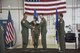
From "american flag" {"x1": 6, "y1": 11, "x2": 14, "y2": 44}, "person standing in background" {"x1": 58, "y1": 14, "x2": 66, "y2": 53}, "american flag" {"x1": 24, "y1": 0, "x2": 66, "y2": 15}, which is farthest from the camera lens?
"american flag" {"x1": 24, "y1": 0, "x2": 66, "y2": 15}

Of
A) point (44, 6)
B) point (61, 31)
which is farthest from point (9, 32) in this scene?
point (61, 31)

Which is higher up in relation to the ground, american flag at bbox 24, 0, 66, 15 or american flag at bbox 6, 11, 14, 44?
american flag at bbox 24, 0, 66, 15

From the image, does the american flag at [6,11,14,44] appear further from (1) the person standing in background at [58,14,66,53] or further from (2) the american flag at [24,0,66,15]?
(1) the person standing in background at [58,14,66,53]

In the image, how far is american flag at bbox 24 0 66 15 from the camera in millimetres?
9594

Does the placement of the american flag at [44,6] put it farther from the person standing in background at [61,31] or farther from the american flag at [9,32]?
the person standing in background at [61,31]

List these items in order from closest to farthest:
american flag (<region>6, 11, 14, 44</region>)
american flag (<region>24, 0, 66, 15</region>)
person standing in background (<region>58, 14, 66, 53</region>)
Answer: person standing in background (<region>58, 14, 66, 53</region>) < american flag (<region>6, 11, 14, 44</region>) < american flag (<region>24, 0, 66, 15</region>)

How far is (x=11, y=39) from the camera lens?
936cm

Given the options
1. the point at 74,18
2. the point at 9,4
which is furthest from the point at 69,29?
the point at 9,4

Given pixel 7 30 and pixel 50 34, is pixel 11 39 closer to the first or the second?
pixel 7 30

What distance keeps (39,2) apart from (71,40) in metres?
2.54

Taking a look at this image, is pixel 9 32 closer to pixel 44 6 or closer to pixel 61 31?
pixel 44 6

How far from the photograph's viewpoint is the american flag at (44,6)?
959 centimetres

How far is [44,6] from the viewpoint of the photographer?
31.9 ft

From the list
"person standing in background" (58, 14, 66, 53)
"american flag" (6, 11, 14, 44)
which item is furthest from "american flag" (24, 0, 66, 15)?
"person standing in background" (58, 14, 66, 53)
